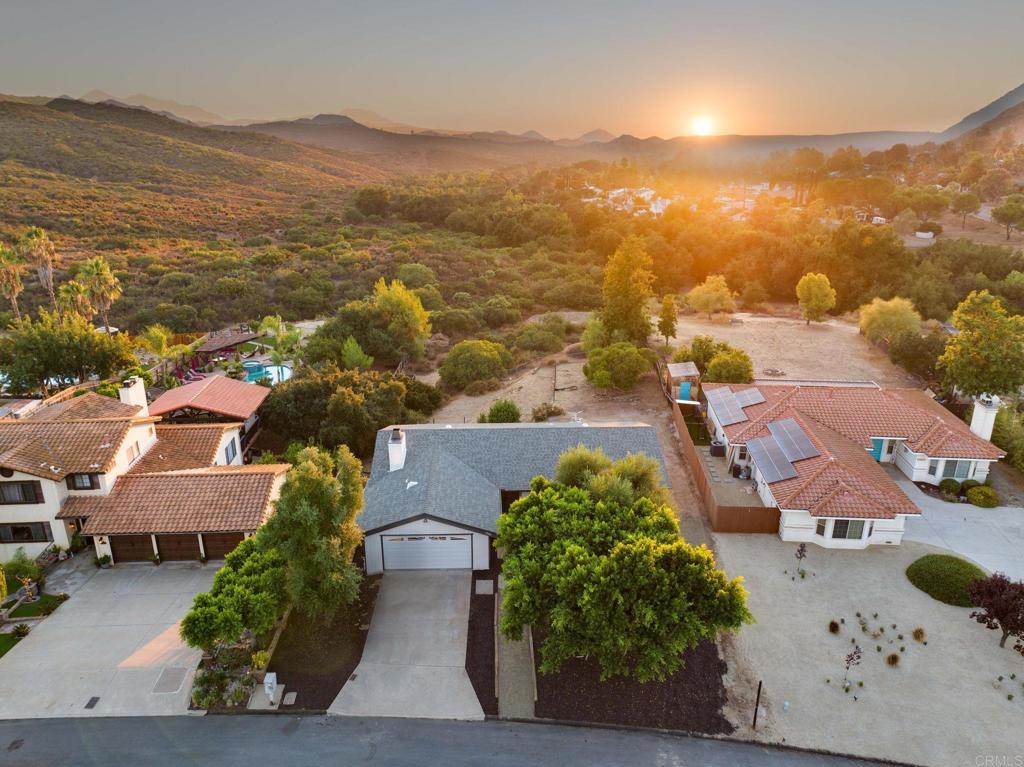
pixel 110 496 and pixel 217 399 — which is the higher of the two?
pixel 217 399

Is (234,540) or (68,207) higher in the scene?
(68,207)

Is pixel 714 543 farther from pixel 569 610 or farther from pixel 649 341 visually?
pixel 649 341

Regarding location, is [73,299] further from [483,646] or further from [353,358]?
[483,646]

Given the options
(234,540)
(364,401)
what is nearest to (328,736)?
(234,540)

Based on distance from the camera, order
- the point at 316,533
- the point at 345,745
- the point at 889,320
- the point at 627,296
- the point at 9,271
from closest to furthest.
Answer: the point at 345,745 → the point at 316,533 → the point at 9,271 → the point at 627,296 → the point at 889,320

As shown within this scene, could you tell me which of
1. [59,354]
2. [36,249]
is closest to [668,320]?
[59,354]

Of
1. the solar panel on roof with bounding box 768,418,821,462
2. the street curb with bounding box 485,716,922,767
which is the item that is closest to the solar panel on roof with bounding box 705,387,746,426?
the solar panel on roof with bounding box 768,418,821,462
